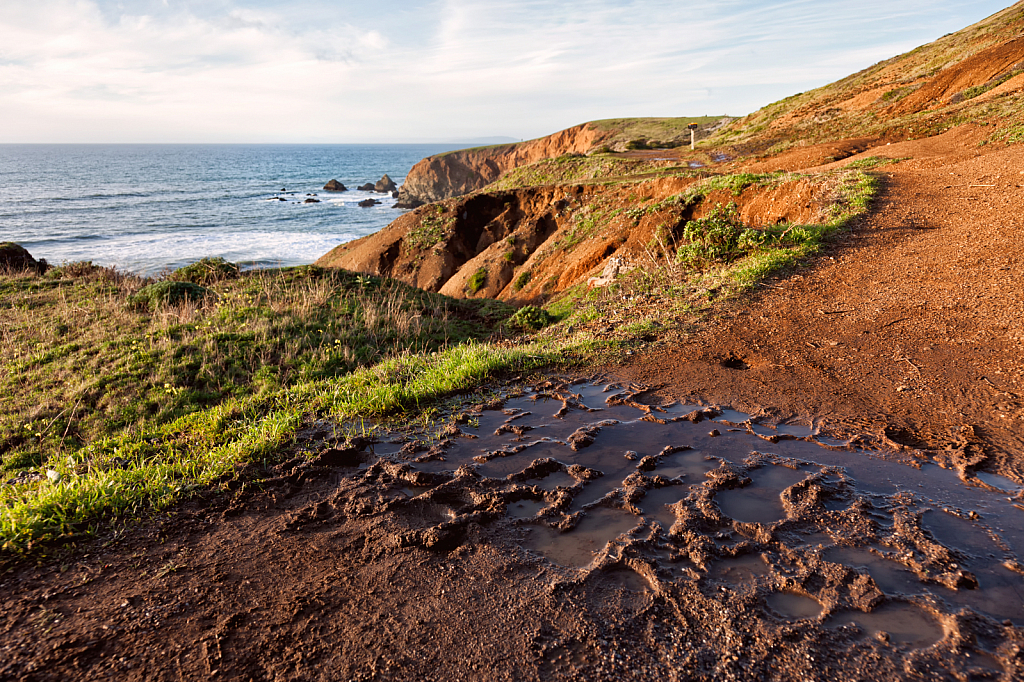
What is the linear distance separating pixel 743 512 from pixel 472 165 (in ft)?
218

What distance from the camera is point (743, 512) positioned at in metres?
3.07

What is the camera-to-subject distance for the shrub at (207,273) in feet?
40.8

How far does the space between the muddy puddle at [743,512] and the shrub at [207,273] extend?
10697mm

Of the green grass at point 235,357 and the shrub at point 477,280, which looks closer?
the green grass at point 235,357

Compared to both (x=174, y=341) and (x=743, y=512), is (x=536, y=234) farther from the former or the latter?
(x=743, y=512)

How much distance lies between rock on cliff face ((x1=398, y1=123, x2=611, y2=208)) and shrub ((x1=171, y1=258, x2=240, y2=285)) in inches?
1913

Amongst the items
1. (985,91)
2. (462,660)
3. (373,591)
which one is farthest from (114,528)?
(985,91)

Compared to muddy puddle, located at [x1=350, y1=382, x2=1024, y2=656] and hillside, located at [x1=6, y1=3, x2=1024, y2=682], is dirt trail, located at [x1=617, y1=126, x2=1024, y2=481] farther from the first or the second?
muddy puddle, located at [x1=350, y1=382, x2=1024, y2=656]

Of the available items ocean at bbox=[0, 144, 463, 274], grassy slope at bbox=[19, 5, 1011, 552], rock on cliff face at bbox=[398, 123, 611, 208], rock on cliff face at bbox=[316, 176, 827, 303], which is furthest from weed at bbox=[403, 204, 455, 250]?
rock on cliff face at bbox=[398, 123, 611, 208]

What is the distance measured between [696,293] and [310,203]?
58.2 m

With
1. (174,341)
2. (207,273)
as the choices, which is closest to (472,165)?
(207,273)

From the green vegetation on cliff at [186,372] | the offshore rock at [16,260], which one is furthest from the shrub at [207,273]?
the offshore rock at [16,260]

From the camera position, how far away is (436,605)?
2.48 meters

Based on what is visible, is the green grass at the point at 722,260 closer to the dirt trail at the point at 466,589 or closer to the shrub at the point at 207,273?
the dirt trail at the point at 466,589
